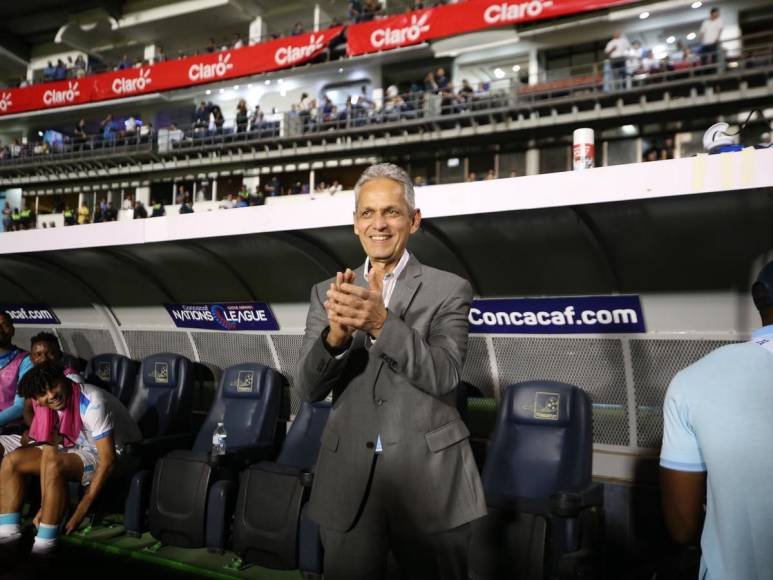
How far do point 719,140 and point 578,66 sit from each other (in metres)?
15.1

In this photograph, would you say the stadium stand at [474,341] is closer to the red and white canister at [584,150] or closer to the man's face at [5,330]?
the red and white canister at [584,150]

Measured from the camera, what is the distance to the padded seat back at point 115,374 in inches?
228

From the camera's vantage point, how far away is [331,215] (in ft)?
13.0

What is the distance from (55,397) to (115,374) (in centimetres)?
179

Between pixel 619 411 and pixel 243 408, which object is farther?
pixel 243 408

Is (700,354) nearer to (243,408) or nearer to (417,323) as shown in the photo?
(417,323)

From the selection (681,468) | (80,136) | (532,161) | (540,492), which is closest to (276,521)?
(540,492)

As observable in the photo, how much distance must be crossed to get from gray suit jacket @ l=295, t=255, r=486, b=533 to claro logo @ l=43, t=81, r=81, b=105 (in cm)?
2685

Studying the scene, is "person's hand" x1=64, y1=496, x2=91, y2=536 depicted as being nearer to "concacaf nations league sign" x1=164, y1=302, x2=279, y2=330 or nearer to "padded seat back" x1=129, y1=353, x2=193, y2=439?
"padded seat back" x1=129, y1=353, x2=193, y2=439

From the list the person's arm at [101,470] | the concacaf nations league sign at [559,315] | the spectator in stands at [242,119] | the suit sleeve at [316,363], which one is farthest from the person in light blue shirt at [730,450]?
the spectator in stands at [242,119]

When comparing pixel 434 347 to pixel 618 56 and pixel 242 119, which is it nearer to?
pixel 618 56

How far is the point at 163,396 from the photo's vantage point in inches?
209

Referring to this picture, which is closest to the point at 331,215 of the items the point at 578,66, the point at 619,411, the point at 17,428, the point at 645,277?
the point at 645,277

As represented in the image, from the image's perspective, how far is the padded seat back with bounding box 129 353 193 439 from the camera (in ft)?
17.0
